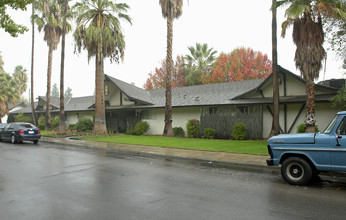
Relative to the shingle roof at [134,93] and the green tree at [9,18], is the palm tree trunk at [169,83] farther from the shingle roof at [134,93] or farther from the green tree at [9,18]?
the green tree at [9,18]

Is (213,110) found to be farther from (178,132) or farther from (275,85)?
(275,85)

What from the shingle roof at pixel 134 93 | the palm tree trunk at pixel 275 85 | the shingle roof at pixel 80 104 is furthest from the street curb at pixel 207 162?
the shingle roof at pixel 80 104

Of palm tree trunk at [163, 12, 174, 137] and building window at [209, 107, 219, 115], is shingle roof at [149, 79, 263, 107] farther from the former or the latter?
palm tree trunk at [163, 12, 174, 137]

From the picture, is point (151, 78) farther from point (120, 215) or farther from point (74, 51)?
point (120, 215)

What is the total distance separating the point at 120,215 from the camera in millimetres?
4664

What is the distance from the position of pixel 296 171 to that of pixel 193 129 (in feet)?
45.2

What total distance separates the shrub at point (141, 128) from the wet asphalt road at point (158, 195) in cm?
1444

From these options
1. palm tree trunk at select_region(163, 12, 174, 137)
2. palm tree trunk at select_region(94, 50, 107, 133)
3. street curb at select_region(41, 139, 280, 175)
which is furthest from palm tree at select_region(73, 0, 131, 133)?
street curb at select_region(41, 139, 280, 175)

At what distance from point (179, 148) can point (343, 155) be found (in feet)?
30.4

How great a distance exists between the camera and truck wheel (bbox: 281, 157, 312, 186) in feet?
22.4

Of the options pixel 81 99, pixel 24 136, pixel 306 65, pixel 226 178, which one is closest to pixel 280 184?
pixel 226 178

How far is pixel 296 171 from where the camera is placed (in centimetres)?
712

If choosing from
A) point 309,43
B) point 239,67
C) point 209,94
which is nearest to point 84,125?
point 209,94

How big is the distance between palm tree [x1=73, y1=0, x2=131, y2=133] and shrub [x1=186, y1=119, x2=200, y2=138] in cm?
815
